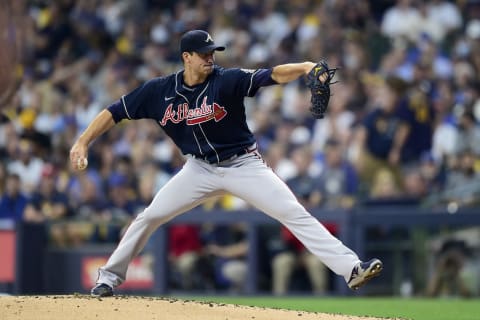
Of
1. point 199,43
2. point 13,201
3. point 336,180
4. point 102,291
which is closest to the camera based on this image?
point 199,43

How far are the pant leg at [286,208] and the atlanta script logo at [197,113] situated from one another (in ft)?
1.25

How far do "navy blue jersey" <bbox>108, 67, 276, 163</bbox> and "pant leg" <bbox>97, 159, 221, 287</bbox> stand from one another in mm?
145

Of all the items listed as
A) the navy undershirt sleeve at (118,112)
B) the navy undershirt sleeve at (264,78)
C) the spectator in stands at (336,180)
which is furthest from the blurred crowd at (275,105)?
the navy undershirt sleeve at (264,78)

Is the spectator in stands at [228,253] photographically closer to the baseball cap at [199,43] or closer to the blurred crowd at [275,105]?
the blurred crowd at [275,105]

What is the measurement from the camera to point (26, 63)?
719 inches

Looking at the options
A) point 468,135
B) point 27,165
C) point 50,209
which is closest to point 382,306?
point 468,135

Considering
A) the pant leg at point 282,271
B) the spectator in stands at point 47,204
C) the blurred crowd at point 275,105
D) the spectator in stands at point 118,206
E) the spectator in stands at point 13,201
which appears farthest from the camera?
the spectator in stands at point 13,201

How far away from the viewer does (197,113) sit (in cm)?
763

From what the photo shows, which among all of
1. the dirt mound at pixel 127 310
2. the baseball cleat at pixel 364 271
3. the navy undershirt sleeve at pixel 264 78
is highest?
the navy undershirt sleeve at pixel 264 78

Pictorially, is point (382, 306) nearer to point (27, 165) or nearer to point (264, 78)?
point (264, 78)

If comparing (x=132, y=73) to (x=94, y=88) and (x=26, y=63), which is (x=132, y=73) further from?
(x=26, y=63)

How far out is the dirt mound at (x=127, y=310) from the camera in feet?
23.0

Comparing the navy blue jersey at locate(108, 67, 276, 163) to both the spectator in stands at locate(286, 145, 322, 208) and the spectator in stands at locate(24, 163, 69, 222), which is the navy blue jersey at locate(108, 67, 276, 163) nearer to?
the spectator in stands at locate(286, 145, 322, 208)

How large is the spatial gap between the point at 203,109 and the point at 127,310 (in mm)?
1501
